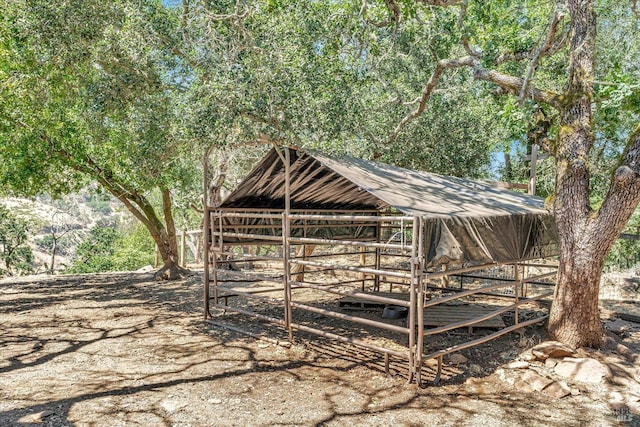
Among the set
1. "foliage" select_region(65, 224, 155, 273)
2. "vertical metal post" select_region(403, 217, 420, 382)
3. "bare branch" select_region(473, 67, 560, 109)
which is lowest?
"foliage" select_region(65, 224, 155, 273)

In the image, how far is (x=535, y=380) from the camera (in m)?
5.19

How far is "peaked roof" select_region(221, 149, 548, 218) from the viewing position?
18.6 ft

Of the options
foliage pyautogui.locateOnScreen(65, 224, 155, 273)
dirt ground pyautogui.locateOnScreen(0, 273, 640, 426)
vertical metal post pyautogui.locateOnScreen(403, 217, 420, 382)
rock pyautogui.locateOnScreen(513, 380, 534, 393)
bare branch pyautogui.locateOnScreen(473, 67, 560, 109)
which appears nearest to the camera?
dirt ground pyautogui.locateOnScreen(0, 273, 640, 426)

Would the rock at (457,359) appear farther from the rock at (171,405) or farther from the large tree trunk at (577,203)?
the rock at (171,405)

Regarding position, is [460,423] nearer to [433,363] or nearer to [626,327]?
[433,363]

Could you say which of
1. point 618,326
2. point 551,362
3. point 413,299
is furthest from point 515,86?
point 618,326

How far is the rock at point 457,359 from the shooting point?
5902mm

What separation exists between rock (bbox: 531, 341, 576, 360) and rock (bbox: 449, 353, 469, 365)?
2.76 ft

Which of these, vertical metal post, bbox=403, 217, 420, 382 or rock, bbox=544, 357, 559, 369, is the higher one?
vertical metal post, bbox=403, 217, 420, 382

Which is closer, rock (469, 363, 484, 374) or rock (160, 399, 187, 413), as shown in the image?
rock (160, 399, 187, 413)

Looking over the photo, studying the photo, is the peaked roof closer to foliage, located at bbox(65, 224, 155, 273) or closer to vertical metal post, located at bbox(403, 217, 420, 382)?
vertical metal post, located at bbox(403, 217, 420, 382)

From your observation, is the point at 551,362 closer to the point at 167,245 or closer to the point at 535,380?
the point at 535,380

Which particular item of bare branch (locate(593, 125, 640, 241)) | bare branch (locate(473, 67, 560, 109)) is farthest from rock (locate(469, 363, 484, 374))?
bare branch (locate(473, 67, 560, 109))

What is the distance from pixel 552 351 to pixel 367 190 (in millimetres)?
2983
